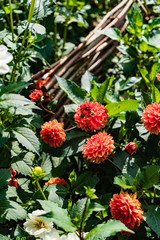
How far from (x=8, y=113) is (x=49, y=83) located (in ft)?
1.22

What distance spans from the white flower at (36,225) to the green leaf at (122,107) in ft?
1.54

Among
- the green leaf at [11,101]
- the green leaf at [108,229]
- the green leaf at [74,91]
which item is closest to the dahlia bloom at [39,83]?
the green leaf at [74,91]

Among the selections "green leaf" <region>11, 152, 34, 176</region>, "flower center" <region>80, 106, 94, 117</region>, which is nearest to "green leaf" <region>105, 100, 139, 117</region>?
"flower center" <region>80, 106, 94, 117</region>

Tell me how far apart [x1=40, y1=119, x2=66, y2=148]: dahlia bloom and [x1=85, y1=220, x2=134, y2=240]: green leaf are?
A: 0.40m

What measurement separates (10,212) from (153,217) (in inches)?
18.6

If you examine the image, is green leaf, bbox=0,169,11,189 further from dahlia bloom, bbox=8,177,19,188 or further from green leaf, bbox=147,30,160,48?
green leaf, bbox=147,30,160,48

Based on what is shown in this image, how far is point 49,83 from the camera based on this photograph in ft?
4.58

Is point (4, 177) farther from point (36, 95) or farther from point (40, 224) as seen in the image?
point (36, 95)

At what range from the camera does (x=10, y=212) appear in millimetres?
1011

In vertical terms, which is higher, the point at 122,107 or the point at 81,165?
the point at 122,107

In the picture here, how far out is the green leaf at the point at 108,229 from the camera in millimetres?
743

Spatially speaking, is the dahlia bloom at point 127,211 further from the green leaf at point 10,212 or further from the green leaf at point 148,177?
the green leaf at point 10,212

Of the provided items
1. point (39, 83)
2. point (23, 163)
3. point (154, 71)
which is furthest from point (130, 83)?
point (23, 163)

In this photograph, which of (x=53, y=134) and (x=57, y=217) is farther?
(x=53, y=134)
